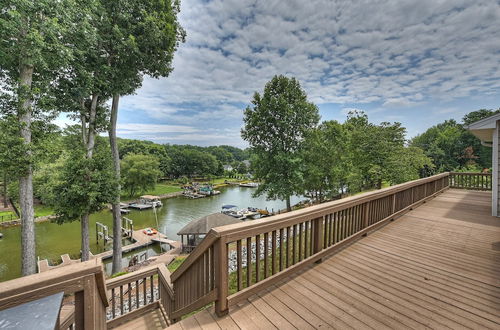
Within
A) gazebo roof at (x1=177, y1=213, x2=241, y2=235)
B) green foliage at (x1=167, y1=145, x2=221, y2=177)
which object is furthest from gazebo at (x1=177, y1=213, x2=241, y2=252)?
green foliage at (x1=167, y1=145, x2=221, y2=177)

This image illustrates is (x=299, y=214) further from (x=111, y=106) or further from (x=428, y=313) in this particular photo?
(x=111, y=106)

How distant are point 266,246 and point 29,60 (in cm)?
918

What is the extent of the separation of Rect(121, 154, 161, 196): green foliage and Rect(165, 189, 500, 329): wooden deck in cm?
3262

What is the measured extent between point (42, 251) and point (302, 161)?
64.2 feet

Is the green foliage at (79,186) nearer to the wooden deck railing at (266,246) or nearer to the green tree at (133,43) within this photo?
the green tree at (133,43)

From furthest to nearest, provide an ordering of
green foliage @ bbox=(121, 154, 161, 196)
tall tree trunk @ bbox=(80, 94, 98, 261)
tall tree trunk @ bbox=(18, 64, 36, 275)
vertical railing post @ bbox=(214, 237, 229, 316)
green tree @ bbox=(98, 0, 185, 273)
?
1. green foliage @ bbox=(121, 154, 161, 196)
2. tall tree trunk @ bbox=(80, 94, 98, 261)
3. green tree @ bbox=(98, 0, 185, 273)
4. tall tree trunk @ bbox=(18, 64, 36, 275)
5. vertical railing post @ bbox=(214, 237, 229, 316)

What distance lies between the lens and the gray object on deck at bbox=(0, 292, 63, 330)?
749mm

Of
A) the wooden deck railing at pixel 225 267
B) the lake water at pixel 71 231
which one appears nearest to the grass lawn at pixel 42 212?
the lake water at pixel 71 231

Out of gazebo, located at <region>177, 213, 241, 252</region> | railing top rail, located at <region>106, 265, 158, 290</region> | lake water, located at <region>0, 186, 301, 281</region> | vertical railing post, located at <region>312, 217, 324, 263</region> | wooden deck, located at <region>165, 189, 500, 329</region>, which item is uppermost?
vertical railing post, located at <region>312, 217, 324, 263</region>

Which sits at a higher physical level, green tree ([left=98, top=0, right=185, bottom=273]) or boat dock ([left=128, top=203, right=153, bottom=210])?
green tree ([left=98, top=0, right=185, bottom=273])

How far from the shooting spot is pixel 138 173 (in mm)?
32281

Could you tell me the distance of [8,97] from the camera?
6824mm

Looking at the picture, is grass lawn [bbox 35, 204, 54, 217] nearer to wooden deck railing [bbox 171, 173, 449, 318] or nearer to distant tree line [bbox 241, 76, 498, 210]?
distant tree line [bbox 241, 76, 498, 210]

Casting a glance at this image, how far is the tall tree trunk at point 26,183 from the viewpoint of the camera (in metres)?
6.76
